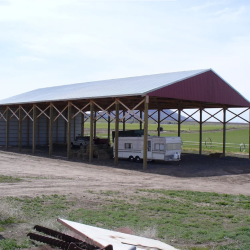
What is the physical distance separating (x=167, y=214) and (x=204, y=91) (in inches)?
707

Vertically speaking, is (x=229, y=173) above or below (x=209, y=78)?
below

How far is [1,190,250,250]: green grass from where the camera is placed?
7.96 m

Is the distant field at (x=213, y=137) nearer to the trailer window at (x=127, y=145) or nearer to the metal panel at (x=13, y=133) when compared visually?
the trailer window at (x=127, y=145)

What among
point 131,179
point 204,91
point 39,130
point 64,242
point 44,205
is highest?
point 204,91

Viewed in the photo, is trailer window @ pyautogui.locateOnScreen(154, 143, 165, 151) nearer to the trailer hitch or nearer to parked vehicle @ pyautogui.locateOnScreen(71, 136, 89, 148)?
parked vehicle @ pyautogui.locateOnScreen(71, 136, 89, 148)

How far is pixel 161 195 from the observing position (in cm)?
1337

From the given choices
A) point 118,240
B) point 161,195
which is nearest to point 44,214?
point 118,240

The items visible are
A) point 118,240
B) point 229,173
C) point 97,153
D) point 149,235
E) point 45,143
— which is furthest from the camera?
point 45,143

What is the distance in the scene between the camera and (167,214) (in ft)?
33.3

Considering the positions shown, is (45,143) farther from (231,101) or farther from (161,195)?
(161,195)

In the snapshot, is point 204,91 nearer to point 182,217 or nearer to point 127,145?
point 127,145

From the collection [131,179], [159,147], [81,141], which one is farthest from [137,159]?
[81,141]

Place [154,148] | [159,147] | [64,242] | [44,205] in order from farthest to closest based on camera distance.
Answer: [154,148]
[159,147]
[44,205]
[64,242]

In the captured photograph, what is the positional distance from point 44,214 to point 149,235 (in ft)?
10.8
